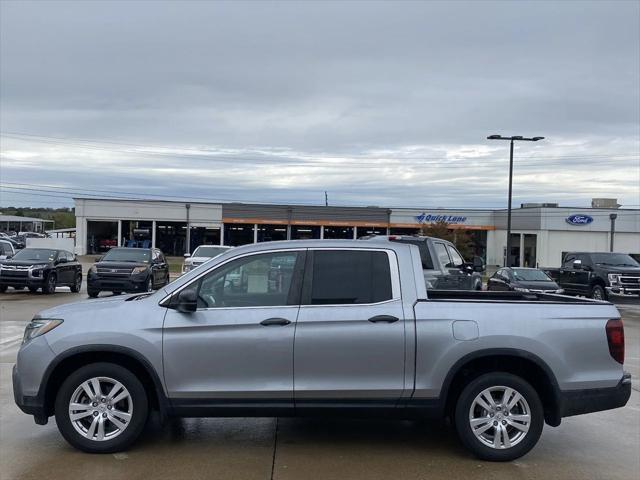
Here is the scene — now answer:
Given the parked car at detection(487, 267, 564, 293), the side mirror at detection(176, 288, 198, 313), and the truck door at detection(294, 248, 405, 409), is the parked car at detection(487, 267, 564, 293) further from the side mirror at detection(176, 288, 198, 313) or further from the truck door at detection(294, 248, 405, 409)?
the side mirror at detection(176, 288, 198, 313)

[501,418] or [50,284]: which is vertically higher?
[501,418]

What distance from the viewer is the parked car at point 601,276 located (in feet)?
74.3

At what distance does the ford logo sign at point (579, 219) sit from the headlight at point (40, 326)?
55.8 metres

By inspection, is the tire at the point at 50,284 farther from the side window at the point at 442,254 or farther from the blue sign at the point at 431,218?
the blue sign at the point at 431,218

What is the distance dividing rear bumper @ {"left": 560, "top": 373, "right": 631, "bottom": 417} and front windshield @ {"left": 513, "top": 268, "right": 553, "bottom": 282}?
17976mm

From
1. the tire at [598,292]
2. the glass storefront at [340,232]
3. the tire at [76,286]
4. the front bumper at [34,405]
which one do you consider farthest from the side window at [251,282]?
the glass storefront at [340,232]

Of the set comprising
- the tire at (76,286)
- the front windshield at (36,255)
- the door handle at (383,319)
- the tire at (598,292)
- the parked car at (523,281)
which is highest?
the door handle at (383,319)

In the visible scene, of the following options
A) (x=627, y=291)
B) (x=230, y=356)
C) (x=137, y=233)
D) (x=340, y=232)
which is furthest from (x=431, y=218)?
(x=230, y=356)

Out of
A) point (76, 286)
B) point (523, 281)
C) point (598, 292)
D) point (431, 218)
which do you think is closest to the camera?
point (523, 281)

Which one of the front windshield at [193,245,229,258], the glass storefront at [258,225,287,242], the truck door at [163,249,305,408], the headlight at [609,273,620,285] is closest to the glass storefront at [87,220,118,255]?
the glass storefront at [258,225,287,242]

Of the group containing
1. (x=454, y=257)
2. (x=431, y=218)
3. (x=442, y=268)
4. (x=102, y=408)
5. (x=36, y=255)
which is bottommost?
(x=102, y=408)

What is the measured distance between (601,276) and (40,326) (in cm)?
2152

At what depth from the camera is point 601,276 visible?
23234 mm

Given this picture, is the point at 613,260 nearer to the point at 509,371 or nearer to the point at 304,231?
the point at 509,371
